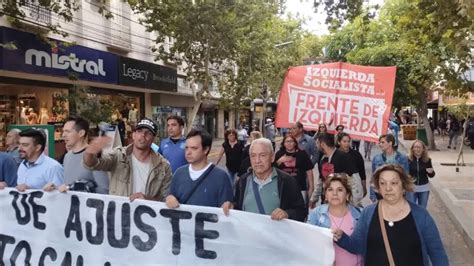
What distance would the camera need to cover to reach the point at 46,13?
16.7 meters

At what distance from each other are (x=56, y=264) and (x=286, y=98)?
6.41 m

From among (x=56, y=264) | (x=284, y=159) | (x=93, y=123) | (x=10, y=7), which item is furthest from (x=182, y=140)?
(x=93, y=123)

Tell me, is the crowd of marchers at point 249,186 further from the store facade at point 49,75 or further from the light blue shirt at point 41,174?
the store facade at point 49,75

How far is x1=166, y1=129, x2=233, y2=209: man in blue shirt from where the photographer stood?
3953 mm

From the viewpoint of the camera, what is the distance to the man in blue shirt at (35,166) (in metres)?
Result: 4.64

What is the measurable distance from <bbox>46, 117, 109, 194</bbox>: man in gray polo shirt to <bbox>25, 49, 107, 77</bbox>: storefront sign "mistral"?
34.5 feet

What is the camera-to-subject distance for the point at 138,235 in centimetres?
409

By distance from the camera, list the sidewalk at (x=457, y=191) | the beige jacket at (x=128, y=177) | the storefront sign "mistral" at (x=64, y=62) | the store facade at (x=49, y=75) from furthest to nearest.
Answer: the storefront sign "mistral" at (x=64, y=62) < the store facade at (x=49, y=75) < the sidewalk at (x=457, y=191) < the beige jacket at (x=128, y=177)

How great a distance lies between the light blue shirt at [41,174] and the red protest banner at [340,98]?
5586mm

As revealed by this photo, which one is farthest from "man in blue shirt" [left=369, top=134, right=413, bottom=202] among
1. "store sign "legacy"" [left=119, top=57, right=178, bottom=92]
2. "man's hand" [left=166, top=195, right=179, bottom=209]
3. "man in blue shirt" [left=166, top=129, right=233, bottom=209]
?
"store sign "legacy"" [left=119, top=57, right=178, bottom=92]

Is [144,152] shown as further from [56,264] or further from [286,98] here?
[286,98]

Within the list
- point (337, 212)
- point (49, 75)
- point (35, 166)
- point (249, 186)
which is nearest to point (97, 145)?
point (35, 166)

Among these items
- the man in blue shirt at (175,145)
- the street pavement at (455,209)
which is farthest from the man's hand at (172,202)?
the street pavement at (455,209)

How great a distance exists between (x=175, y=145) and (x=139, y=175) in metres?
1.74
